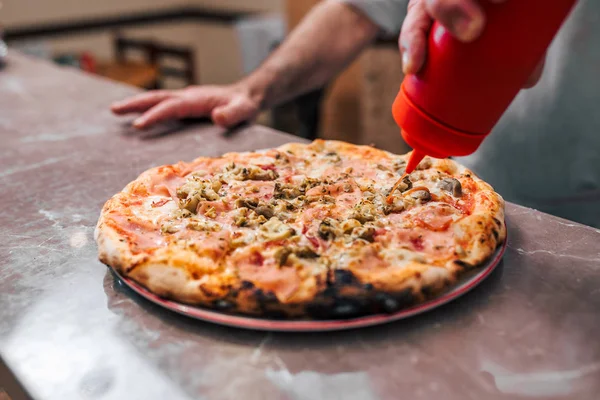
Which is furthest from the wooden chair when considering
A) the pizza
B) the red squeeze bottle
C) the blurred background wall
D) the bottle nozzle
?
the red squeeze bottle

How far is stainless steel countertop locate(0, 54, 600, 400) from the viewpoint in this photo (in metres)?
0.85

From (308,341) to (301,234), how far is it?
24cm

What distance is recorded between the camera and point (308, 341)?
0.94 metres

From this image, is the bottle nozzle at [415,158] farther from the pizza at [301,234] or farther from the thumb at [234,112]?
the thumb at [234,112]

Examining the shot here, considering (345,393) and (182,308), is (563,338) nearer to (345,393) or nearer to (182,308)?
(345,393)

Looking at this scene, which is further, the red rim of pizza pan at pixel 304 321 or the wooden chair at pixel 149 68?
the wooden chair at pixel 149 68

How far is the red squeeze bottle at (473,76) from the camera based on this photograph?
850 millimetres

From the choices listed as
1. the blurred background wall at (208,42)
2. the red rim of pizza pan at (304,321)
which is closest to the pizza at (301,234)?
the red rim of pizza pan at (304,321)

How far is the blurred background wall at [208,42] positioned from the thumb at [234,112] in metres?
2.15

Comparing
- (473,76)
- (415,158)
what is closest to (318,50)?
(415,158)

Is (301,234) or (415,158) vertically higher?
(415,158)

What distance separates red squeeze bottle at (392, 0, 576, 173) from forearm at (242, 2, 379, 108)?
54.2 inches

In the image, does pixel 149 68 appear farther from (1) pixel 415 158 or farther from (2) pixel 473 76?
(2) pixel 473 76

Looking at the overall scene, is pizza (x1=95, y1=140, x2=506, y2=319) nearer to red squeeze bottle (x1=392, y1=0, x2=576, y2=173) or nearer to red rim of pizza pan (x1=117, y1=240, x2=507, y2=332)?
red rim of pizza pan (x1=117, y1=240, x2=507, y2=332)
